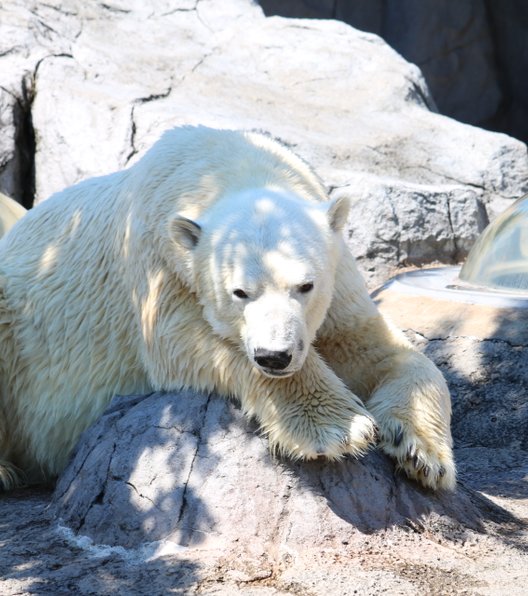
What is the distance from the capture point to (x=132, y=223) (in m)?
3.90

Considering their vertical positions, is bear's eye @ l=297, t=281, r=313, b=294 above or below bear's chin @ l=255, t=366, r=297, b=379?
above

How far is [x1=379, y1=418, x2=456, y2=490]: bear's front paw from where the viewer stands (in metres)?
3.37

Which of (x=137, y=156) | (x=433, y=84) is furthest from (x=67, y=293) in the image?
(x=433, y=84)

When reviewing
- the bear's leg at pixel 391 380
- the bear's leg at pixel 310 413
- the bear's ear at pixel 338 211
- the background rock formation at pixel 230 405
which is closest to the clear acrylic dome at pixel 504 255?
the background rock formation at pixel 230 405

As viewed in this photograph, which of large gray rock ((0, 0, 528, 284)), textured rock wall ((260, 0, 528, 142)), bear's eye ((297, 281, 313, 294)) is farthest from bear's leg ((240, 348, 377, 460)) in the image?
textured rock wall ((260, 0, 528, 142))

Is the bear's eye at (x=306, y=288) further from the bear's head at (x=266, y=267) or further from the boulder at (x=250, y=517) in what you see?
the boulder at (x=250, y=517)

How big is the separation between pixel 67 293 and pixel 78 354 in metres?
0.29

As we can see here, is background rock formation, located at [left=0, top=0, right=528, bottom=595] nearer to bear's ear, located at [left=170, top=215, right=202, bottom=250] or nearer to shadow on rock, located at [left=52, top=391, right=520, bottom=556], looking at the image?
shadow on rock, located at [left=52, top=391, right=520, bottom=556]

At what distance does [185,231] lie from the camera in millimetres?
3496

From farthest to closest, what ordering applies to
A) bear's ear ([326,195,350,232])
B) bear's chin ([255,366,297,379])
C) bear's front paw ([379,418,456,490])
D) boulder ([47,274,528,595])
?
bear's ear ([326,195,350,232]) < bear's front paw ([379,418,456,490]) < bear's chin ([255,366,297,379]) < boulder ([47,274,528,595])

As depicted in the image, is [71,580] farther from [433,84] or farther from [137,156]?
[433,84]

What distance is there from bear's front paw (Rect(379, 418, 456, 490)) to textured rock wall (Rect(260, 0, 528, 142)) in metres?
11.8

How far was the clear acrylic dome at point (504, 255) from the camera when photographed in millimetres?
5715

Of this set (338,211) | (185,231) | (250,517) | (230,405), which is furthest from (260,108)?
(250,517)
